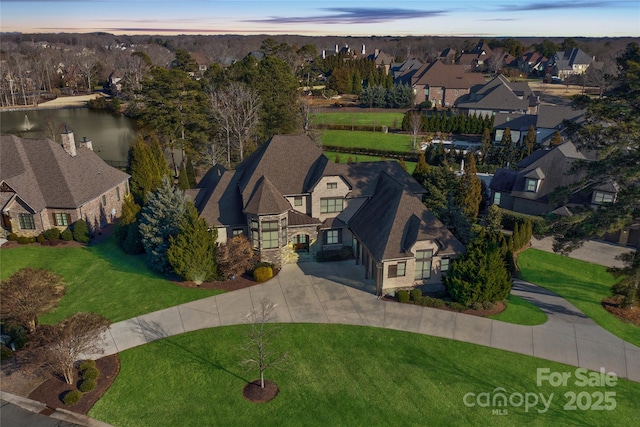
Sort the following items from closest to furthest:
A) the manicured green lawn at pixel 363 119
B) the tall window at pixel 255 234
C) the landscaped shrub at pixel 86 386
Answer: the landscaped shrub at pixel 86 386 < the tall window at pixel 255 234 < the manicured green lawn at pixel 363 119

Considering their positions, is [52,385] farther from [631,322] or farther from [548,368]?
[631,322]

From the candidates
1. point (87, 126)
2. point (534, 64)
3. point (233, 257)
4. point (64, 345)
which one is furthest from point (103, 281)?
point (534, 64)

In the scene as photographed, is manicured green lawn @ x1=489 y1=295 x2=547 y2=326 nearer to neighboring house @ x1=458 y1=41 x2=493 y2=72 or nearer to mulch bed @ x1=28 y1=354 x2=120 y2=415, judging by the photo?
mulch bed @ x1=28 y1=354 x2=120 y2=415

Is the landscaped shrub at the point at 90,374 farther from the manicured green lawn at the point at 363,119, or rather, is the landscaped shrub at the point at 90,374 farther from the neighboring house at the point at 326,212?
the manicured green lawn at the point at 363,119

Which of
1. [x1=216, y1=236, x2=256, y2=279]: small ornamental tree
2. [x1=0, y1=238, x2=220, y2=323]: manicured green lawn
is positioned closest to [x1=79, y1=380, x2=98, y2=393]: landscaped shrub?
[x1=0, y1=238, x2=220, y2=323]: manicured green lawn

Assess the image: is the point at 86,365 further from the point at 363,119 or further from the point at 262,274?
the point at 363,119

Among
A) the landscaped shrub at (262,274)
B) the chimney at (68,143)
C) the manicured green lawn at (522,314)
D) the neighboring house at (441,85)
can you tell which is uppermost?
the neighboring house at (441,85)

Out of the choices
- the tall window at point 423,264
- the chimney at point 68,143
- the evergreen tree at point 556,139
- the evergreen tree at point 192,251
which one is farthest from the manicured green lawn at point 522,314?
the chimney at point 68,143
